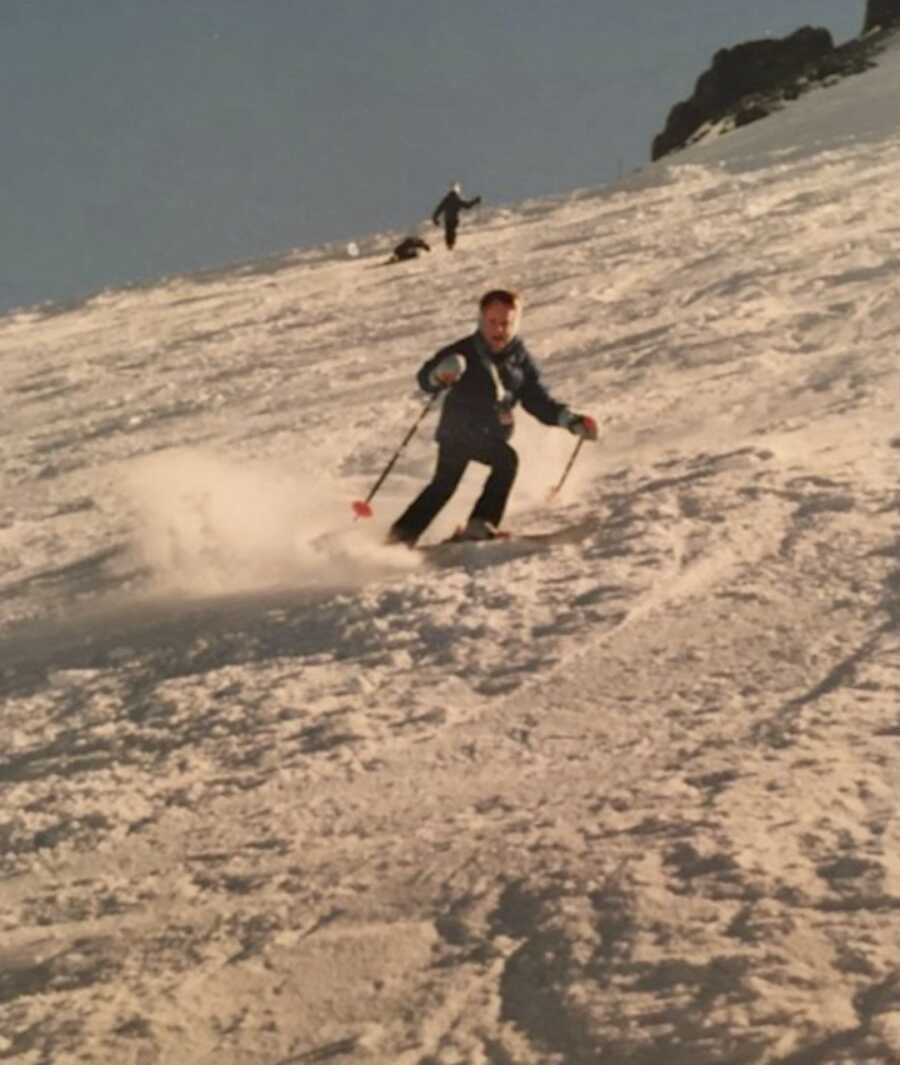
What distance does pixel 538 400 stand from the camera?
7.06 meters

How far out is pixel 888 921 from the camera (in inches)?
117

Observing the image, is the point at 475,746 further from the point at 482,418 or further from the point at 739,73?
the point at 739,73

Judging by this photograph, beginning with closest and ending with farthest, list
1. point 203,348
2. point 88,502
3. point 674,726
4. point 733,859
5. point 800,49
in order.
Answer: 1. point 733,859
2. point 674,726
3. point 88,502
4. point 203,348
5. point 800,49

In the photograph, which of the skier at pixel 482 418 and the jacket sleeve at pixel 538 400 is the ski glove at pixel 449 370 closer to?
the skier at pixel 482 418

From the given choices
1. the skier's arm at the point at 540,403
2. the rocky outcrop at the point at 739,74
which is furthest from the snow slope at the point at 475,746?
the rocky outcrop at the point at 739,74

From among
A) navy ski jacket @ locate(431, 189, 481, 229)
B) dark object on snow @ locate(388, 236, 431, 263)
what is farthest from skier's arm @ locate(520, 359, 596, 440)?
navy ski jacket @ locate(431, 189, 481, 229)

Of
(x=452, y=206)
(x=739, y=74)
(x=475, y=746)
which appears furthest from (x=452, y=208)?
(x=739, y=74)

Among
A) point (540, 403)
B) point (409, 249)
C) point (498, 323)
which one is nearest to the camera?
point (498, 323)

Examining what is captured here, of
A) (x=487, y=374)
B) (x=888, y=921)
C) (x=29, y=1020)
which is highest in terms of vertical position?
(x=487, y=374)

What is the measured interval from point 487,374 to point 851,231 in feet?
29.8

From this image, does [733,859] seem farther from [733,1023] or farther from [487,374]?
[487,374]

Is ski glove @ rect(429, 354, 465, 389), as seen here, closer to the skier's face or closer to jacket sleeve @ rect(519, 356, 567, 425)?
the skier's face

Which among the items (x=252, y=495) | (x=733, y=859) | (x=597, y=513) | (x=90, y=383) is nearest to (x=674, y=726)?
(x=733, y=859)

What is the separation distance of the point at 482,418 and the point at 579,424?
0.50 m
